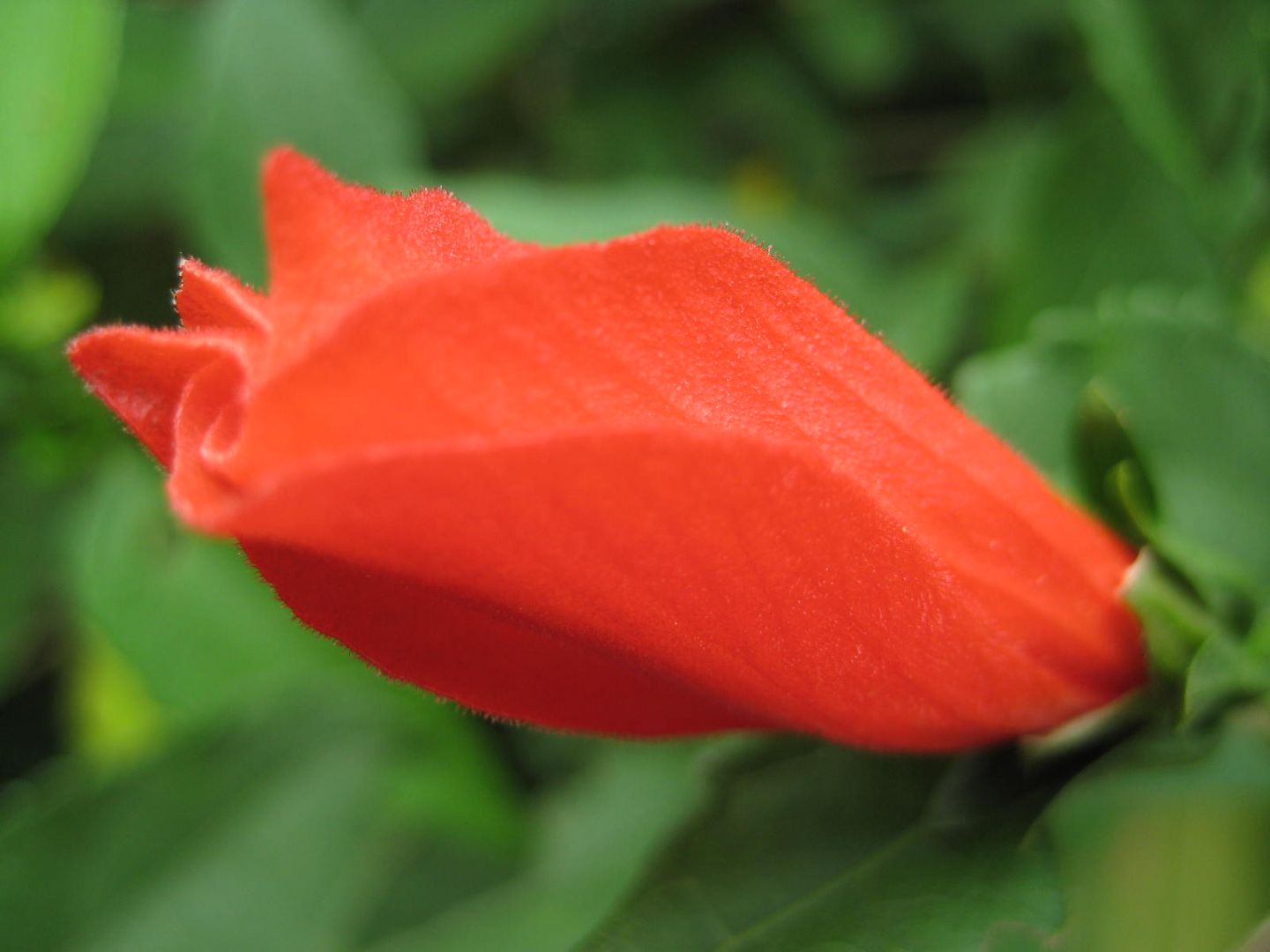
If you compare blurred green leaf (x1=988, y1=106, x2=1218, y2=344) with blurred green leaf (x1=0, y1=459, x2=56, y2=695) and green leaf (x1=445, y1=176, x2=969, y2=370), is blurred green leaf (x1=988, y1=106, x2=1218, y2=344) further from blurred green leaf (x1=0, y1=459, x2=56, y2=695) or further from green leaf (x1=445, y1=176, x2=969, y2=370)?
blurred green leaf (x1=0, y1=459, x2=56, y2=695)

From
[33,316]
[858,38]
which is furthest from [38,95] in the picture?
[858,38]

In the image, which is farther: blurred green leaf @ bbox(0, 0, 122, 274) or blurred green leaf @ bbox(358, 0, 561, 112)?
blurred green leaf @ bbox(358, 0, 561, 112)

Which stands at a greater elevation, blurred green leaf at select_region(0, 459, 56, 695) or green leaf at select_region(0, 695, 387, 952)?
blurred green leaf at select_region(0, 459, 56, 695)

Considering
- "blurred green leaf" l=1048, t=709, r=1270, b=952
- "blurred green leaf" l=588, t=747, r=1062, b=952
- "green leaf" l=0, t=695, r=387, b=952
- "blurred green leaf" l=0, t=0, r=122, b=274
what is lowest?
"blurred green leaf" l=1048, t=709, r=1270, b=952

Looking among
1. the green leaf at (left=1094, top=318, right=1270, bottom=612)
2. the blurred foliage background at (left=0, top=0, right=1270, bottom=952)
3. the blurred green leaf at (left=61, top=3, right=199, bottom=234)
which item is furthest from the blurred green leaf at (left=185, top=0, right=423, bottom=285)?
the green leaf at (left=1094, top=318, right=1270, bottom=612)

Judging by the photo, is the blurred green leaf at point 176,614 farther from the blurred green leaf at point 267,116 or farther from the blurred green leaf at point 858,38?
the blurred green leaf at point 858,38

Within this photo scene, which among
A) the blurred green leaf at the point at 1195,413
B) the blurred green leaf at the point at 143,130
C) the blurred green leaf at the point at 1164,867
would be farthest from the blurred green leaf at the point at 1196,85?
the blurred green leaf at the point at 143,130

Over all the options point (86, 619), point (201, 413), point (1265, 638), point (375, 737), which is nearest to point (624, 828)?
point (375, 737)
